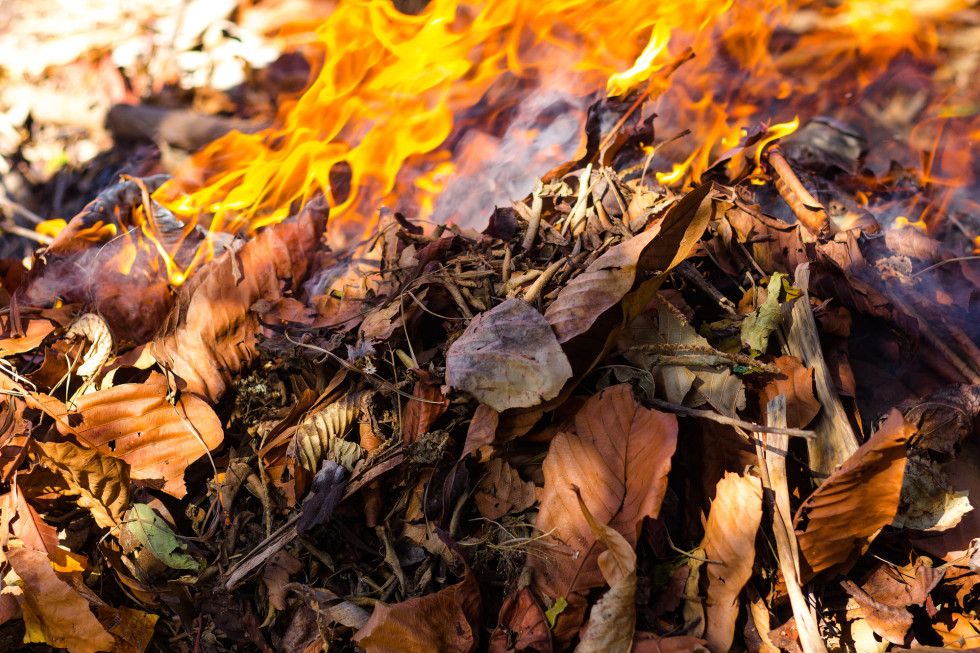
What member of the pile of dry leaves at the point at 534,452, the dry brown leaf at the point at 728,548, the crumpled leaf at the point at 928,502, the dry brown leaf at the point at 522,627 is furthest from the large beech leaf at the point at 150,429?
the crumpled leaf at the point at 928,502

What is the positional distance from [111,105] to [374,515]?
4.63 m

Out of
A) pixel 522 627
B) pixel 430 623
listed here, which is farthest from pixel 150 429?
pixel 522 627

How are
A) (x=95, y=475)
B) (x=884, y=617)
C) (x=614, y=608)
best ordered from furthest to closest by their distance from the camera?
(x=95, y=475), (x=884, y=617), (x=614, y=608)

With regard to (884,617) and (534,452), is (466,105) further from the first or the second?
(884,617)

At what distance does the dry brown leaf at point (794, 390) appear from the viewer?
1.47 m

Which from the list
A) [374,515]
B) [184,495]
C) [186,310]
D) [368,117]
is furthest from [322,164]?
[374,515]

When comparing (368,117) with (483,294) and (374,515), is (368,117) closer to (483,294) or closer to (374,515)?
(483,294)

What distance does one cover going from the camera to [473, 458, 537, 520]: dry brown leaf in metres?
1.48

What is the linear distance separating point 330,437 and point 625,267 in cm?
88

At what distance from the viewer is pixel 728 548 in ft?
4.33

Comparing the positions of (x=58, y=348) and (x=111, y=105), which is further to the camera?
(x=111, y=105)

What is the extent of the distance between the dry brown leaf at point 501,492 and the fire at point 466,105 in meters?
1.47

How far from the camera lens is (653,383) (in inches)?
59.6

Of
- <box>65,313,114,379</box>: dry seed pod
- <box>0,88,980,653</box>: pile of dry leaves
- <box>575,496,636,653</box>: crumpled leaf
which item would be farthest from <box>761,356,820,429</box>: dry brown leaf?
<box>65,313,114,379</box>: dry seed pod
